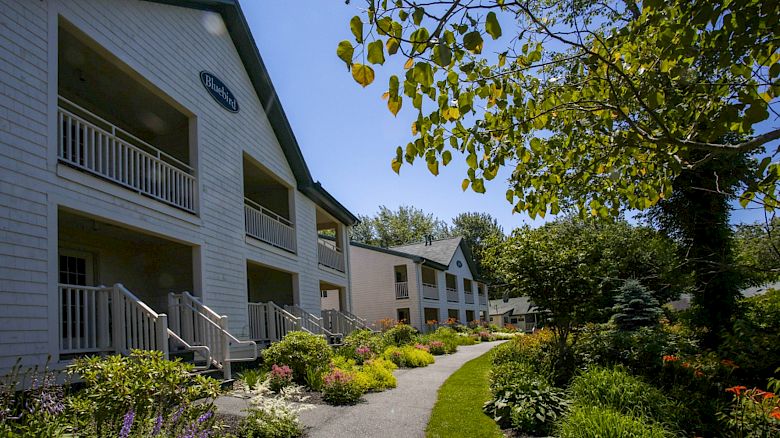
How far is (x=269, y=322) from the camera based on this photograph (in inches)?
522

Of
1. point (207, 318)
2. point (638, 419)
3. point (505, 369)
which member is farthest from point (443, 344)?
point (638, 419)

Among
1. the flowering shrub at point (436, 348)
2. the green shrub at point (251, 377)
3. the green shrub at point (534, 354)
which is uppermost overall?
the green shrub at point (251, 377)

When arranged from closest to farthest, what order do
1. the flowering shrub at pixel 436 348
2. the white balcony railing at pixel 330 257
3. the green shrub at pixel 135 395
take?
1. the green shrub at pixel 135 395
2. the white balcony railing at pixel 330 257
3. the flowering shrub at pixel 436 348

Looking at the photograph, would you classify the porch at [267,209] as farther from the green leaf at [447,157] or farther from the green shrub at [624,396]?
the green leaf at [447,157]

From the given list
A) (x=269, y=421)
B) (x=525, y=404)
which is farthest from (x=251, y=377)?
(x=525, y=404)

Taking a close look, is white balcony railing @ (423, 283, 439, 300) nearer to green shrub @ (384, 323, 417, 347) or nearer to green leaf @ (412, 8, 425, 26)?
green shrub @ (384, 323, 417, 347)

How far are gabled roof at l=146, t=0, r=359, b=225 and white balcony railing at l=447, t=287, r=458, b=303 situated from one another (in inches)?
851

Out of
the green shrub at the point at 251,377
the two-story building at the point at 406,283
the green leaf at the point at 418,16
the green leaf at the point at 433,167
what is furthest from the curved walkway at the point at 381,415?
the two-story building at the point at 406,283

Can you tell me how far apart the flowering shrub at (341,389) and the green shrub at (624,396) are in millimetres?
3546

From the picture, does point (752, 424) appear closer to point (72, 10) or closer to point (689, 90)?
point (689, 90)

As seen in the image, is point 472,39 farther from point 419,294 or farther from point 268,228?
point 419,294

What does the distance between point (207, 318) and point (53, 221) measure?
3342 mm

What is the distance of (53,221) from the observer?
6.93 meters

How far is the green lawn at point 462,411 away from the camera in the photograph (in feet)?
23.4
